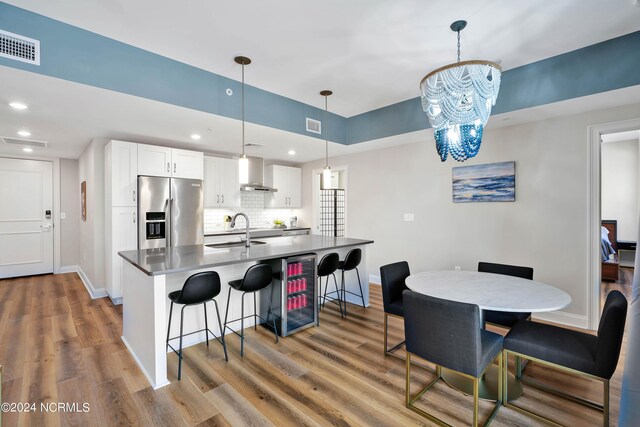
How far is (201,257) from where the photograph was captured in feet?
8.91

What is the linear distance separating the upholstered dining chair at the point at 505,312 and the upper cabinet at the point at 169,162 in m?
4.22

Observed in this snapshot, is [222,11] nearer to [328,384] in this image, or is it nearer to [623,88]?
[328,384]

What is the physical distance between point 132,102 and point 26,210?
15.2 ft

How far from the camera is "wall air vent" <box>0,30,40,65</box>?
7.09ft

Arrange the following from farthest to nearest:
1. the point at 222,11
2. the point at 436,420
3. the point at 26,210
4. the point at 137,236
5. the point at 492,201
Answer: the point at 26,210 → the point at 137,236 → the point at 492,201 → the point at 222,11 → the point at 436,420

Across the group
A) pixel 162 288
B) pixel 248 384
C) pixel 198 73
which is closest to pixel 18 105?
pixel 198 73

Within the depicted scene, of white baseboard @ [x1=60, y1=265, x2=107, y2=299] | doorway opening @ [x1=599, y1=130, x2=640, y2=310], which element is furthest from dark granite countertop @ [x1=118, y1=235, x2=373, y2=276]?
doorway opening @ [x1=599, y1=130, x2=640, y2=310]

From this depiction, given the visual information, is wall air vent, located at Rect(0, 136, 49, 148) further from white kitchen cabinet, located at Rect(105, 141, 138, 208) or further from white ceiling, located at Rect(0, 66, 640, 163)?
white kitchen cabinet, located at Rect(105, 141, 138, 208)

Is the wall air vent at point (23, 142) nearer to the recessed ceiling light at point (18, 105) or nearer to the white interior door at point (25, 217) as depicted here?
the white interior door at point (25, 217)

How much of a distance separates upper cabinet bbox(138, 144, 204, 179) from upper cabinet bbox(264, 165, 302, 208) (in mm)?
1584

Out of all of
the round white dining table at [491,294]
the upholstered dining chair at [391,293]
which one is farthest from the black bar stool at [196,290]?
the round white dining table at [491,294]

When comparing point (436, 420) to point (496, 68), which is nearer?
point (436, 420)

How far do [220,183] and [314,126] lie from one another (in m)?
2.13

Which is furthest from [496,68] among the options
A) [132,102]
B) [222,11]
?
[132,102]
